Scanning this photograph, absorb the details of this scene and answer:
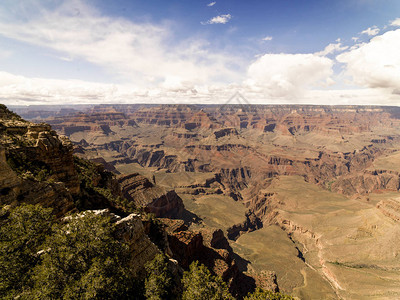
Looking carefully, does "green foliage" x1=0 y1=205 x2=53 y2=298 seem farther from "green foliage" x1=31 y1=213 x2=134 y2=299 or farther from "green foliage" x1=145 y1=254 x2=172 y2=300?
"green foliage" x1=145 y1=254 x2=172 y2=300

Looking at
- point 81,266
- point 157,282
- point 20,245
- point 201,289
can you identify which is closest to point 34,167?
point 20,245

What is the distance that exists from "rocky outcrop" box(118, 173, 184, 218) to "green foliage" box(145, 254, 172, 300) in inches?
2870

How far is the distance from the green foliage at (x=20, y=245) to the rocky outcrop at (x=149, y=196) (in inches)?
3045

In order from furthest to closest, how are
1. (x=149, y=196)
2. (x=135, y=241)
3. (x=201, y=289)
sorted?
(x=149, y=196) < (x=135, y=241) < (x=201, y=289)

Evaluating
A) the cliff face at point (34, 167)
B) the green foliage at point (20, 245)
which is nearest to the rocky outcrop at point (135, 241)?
the green foliage at point (20, 245)

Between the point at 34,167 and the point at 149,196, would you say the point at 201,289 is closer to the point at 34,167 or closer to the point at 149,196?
the point at 34,167

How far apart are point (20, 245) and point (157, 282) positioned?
12441mm

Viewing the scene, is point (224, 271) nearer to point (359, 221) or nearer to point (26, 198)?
point (26, 198)

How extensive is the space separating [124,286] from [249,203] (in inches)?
6350

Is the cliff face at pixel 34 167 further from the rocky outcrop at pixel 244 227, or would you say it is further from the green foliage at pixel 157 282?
the rocky outcrop at pixel 244 227

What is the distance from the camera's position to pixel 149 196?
321 ft

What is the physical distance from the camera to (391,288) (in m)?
57.3

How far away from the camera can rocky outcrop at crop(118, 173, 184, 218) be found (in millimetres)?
93056

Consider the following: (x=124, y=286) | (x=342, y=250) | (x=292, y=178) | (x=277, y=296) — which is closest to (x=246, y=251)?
(x=342, y=250)
